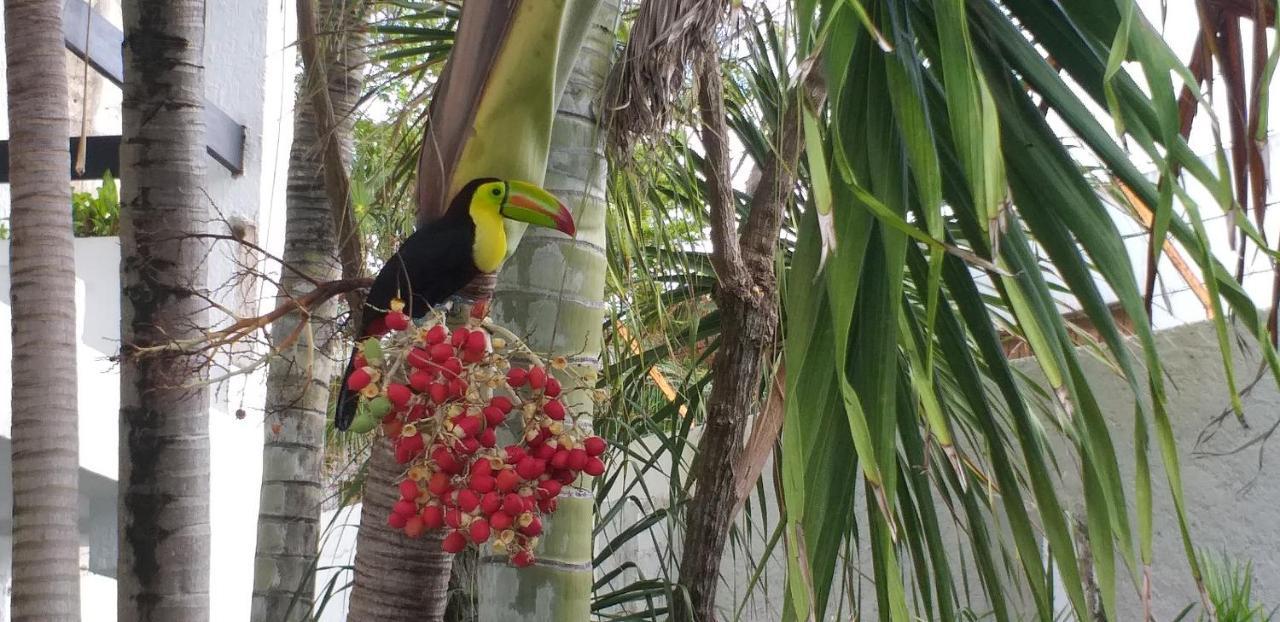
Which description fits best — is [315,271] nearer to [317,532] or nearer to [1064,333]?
[317,532]

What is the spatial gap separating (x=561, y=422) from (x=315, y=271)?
104cm

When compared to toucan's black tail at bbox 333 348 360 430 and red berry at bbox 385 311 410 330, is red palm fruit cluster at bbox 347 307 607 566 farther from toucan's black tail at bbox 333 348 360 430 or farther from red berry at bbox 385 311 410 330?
toucan's black tail at bbox 333 348 360 430

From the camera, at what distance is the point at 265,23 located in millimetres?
3979

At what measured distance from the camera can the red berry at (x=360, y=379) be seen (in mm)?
852

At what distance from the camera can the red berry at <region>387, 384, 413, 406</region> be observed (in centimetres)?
84

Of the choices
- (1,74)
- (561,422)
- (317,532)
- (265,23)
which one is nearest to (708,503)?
(317,532)

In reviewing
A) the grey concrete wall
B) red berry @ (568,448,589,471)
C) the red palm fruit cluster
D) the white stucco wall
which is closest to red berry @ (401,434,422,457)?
the red palm fruit cluster

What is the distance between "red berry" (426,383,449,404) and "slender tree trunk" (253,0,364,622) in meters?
0.73

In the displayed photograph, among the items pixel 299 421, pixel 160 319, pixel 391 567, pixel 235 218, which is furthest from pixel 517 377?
pixel 235 218

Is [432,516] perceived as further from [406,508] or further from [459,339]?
[459,339]

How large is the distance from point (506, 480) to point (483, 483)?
0.02 metres

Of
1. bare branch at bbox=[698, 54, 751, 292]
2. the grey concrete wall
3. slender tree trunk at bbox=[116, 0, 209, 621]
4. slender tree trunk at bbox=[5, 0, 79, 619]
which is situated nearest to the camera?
slender tree trunk at bbox=[116, 0, 209, 621]

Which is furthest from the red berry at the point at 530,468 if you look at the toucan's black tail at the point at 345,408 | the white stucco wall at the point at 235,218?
the white stucco wall at the point at 235,218

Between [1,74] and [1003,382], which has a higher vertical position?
[1,74]
